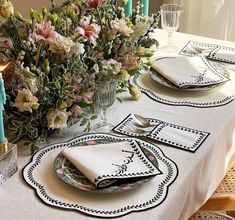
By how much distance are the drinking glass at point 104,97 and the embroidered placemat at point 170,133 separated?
0.10 feet

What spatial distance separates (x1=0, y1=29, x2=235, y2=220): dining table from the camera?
1.02m

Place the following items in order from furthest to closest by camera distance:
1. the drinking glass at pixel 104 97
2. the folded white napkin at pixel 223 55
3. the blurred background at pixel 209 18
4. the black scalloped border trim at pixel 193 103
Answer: the blurred background at pixel 209 18
the folded white napkin at pixel 223 55
the black scalloped border trim at pixel 193 103
the drinking glass at pixel 104 97

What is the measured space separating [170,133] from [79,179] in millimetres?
318

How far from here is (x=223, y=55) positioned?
180 cm

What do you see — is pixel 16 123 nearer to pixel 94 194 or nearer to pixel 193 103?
pixel 94 194

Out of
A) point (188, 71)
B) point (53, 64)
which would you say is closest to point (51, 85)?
point (53, 64)

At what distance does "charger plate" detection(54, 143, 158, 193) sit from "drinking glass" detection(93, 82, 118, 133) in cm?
19

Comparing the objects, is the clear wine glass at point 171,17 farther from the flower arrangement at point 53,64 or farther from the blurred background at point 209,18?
the blurred background at point 209,18

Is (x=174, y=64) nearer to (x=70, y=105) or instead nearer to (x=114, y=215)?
(x=70, y=105)

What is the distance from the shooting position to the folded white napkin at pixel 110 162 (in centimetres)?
107

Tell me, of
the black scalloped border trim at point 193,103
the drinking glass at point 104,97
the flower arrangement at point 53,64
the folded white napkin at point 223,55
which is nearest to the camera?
the flower arrangement at point 53,64

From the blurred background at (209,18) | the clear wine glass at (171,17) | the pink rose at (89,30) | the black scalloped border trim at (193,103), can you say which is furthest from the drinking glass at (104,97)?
the blurred background at (209,18)

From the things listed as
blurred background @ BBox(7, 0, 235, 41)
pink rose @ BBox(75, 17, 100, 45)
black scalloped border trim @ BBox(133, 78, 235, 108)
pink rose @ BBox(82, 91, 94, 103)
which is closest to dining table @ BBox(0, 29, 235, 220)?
black scalloped border trim @ BBox(133, 78, 235, 108)

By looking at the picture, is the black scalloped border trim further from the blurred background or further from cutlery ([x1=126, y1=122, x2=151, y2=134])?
the blurred background
